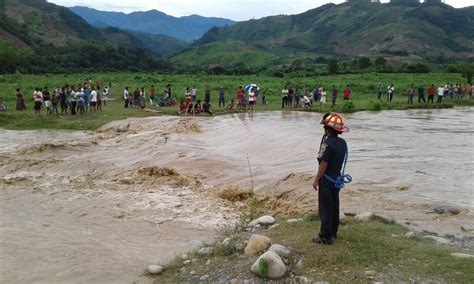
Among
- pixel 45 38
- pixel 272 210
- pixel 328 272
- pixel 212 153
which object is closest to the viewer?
pixel 328 272

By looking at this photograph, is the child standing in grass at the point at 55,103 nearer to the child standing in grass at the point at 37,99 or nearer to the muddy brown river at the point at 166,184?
the child standing in grass at the point at 37,99

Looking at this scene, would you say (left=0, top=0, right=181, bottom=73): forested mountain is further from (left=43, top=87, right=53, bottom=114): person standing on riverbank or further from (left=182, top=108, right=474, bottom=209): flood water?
(left=182, top=108, right=474, bottom=209): flood water

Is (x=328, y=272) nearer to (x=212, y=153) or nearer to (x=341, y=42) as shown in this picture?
(x=212, y=153)

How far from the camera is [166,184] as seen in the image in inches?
501

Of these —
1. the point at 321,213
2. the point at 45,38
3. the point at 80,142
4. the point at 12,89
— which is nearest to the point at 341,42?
the point at 45,38

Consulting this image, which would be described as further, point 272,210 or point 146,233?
point 272,210

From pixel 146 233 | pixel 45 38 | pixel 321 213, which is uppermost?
pixel 45 38

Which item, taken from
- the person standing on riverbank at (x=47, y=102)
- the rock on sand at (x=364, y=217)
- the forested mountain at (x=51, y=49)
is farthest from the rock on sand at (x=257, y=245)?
the forested mountain at (x=51, y=49)

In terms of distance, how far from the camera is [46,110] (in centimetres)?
2681

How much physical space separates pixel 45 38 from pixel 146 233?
11407cm

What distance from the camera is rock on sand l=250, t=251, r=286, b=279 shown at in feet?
19.5

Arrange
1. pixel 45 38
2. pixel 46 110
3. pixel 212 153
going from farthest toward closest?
pixel 45 38 → pixel 46 110 → pixel 212 153

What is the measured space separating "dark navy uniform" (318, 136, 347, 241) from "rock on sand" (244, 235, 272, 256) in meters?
0.77

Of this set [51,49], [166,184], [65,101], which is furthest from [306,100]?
[51,49]
